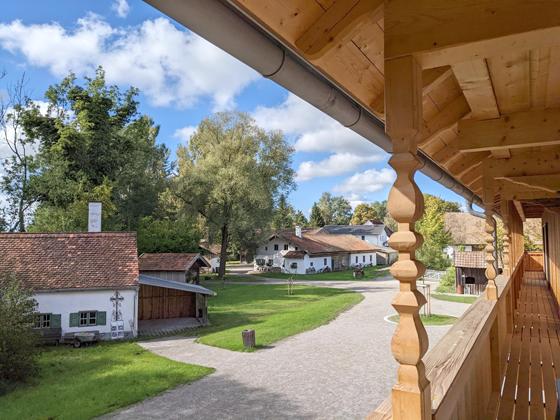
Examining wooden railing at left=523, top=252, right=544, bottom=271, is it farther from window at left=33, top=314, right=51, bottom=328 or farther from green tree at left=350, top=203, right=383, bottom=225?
green tree at left=350, top=203, right=383, bottom=225

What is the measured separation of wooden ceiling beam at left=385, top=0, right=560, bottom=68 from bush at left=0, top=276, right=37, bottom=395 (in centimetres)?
1194

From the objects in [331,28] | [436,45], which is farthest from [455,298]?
[331,28]

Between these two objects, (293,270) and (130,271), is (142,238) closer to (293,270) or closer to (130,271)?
(130,271)

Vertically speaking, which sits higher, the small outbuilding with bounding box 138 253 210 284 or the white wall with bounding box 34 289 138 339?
→ the small outbuilding with bounding box 138 253 210 284

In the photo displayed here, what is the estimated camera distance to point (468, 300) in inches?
800

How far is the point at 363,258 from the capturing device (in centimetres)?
4519

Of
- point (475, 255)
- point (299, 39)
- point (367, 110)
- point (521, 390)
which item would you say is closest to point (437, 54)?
point (299, 39)

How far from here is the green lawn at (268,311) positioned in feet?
46.5

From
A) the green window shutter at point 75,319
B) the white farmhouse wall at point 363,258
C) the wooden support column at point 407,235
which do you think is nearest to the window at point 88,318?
the green window shutter at point 75,319

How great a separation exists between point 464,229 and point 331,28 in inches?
1448

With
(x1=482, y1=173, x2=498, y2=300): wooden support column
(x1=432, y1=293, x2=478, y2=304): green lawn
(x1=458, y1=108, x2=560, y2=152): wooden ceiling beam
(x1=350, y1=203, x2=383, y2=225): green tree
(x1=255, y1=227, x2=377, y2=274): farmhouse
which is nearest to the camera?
(x1=458, y1=108, x2=560, y2=152): wooden ceiling beam

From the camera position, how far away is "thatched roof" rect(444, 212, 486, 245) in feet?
110

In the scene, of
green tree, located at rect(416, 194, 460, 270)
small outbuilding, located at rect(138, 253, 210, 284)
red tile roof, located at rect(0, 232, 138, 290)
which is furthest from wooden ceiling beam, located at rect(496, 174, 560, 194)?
green tree, located at rect(416, 194, 460, 270)

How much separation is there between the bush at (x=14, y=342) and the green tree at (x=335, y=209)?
2870 inches
